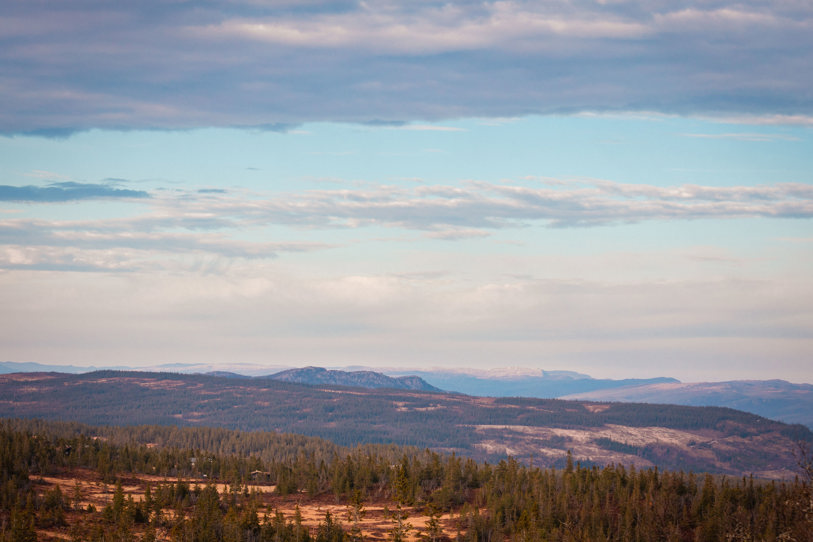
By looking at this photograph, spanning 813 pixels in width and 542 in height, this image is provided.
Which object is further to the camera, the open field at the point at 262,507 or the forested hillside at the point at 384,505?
the open field at the point at 262,507

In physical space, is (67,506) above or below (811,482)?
below

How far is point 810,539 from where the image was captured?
241ft

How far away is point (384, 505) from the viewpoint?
135 meters

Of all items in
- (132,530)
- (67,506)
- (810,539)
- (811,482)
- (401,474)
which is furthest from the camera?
(401,474)

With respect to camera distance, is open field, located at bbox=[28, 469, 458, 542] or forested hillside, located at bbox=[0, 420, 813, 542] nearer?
forested hillside, located at bbox=[0, 420, 813, 542]

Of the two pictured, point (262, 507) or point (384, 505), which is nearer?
Answer: point (262, 507)

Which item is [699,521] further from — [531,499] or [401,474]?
[401,474]

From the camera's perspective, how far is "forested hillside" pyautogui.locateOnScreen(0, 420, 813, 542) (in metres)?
111

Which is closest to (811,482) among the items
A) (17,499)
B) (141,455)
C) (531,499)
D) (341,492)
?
(531,499)

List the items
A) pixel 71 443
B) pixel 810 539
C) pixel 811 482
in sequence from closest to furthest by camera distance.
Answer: pixel 811 482
pixel 810 539
pixel 71 443

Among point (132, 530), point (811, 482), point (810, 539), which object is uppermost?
point (811, 482)

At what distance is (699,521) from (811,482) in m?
55.2

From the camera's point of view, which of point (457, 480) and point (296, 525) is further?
point (457, 480)

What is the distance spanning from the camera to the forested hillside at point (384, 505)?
4360 inches
